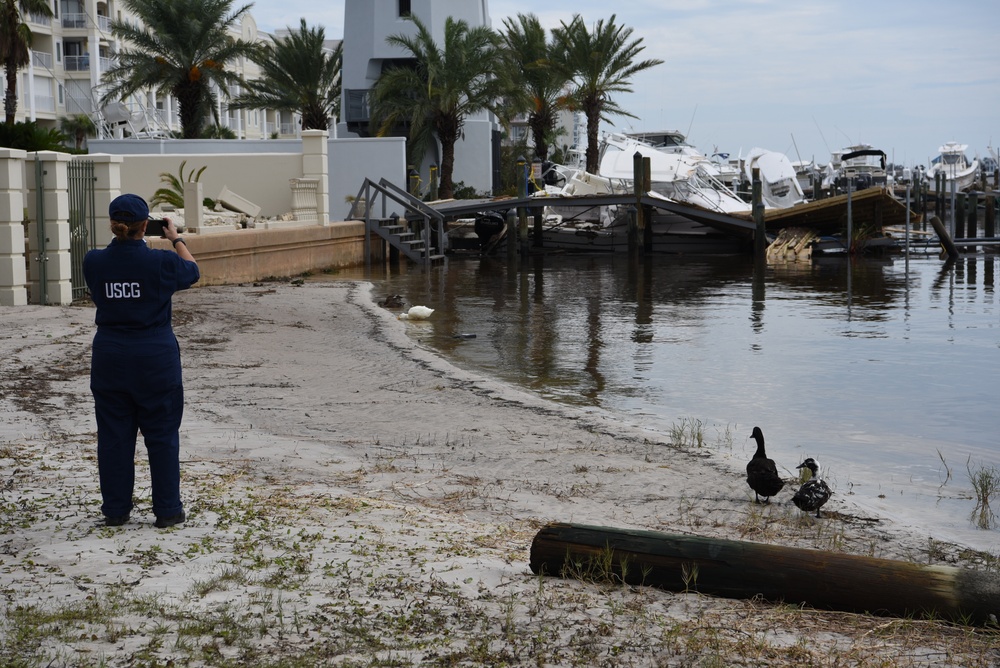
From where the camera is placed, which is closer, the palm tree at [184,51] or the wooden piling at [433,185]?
the palm tree at [184,51]

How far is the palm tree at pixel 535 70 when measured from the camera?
49250 millimetres

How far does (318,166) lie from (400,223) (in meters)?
3.73

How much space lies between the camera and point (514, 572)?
516 centimetres

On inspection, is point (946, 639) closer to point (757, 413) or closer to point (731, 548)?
point (731, 548)

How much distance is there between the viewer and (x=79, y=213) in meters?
16.7

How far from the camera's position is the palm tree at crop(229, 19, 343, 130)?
47.2m

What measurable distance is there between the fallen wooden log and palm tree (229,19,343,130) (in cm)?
4293

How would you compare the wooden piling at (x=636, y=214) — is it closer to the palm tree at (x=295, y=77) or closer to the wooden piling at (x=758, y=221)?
the wooden piling at (x=758, y=221)

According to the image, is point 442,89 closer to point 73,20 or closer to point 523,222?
point 523,222

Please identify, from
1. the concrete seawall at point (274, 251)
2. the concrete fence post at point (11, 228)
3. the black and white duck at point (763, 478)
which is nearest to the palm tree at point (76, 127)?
the concrete seawall at point (274, 251)

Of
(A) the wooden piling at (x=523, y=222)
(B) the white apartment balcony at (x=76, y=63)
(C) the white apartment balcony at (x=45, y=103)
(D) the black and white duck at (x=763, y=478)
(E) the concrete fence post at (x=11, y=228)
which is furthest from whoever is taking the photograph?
(B) the white apartment balcony at (x=76, y=63)

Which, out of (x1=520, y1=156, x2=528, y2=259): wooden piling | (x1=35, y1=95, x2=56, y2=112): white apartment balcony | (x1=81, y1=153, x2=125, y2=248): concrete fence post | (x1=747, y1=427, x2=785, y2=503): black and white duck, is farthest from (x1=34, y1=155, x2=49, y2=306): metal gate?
(x1=35, y1=95, x2=56, y2=112): white apartment balcony

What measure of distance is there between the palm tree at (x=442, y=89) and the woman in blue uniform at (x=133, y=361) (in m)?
41.1

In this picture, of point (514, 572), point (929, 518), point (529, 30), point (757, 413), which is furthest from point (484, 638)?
point (529, 30)
